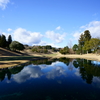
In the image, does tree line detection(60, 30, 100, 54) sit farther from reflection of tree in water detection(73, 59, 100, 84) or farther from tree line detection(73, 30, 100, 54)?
reflection of tree in water detection(73, 59, 100, 84)

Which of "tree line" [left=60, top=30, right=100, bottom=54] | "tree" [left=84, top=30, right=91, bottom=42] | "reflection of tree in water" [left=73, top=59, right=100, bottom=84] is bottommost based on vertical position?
"reflection of tree in water" [left=73, top=59, right=100, bottom=84]

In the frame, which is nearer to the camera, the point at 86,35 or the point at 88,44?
the point at 88,44

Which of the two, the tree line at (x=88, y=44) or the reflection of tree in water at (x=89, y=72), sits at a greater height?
the tree line at (x=88, y=44)

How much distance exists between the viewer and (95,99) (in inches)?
313

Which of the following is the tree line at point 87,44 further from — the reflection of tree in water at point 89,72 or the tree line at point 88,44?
the reflection of tree in water at point 89,72

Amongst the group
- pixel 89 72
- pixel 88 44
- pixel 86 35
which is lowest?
pixel 89 72

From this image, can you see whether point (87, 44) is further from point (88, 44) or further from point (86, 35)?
point (86, 35)

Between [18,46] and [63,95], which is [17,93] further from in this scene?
[18,46]

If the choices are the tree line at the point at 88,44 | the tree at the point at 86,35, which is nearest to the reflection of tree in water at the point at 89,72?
the tree line at the point at 88,44

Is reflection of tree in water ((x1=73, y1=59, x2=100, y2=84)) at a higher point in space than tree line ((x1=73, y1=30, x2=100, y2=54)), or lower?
lower

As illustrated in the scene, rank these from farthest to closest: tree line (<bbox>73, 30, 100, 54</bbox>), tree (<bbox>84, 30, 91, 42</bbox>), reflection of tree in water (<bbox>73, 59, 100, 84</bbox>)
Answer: tree (<bbox>84, 30, 91, 42</bbox>) → tree line (<bbox>73, 30, 100, 54</bbox>) → reflection of tree in water (<bbox>73, 59, 100, 84</bbox>)

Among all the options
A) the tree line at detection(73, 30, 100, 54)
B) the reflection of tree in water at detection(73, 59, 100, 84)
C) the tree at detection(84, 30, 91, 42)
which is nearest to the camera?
the reflection of tree in water at detection(73, 59, 100, 84)

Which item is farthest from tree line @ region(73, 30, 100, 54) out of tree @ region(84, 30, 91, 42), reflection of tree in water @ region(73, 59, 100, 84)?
reflection of tree in water @ region(73, 59, 100, 84)

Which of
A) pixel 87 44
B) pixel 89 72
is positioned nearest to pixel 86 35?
pixel 87 44
